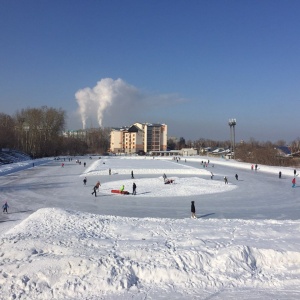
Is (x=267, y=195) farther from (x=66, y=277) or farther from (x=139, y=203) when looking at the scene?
(x=66, y=277)

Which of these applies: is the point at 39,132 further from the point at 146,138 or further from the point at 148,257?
the point at 148,257

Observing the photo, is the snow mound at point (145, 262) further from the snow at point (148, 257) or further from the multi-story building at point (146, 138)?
the multi-story building at point (146, 138)

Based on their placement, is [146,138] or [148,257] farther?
[146,138]

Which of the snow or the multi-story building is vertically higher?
the multi-story building

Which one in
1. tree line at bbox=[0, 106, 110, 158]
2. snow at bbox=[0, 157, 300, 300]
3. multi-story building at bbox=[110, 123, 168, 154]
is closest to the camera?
snow at bbox=[0, 157, 300, 300]

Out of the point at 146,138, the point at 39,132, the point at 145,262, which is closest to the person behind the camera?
the point at 145,262

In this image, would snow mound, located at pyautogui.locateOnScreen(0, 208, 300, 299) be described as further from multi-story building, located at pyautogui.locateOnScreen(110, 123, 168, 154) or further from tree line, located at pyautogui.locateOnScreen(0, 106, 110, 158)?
multi-story building, located at pyautogui.locateOnScreen(110, 123, 168, 154)

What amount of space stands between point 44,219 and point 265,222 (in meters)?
9.07

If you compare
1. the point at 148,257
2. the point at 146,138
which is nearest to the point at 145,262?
the point at 148,257

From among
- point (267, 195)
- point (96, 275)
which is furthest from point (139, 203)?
point (96, 275)

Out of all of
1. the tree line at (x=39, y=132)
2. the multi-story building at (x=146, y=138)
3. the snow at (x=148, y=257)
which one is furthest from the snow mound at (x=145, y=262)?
the multi-story building at (x=146, y=138)

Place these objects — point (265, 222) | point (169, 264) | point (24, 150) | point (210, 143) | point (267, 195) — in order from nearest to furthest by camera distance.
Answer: point (169, 264), point (265, 222), point (267, 195), point (24, 150), point (210, 143)

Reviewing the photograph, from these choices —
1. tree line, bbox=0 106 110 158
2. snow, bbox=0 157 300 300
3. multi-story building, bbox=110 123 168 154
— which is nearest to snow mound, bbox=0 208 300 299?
snow, bbox=0 157 300 300

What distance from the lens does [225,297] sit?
21.7 feet
